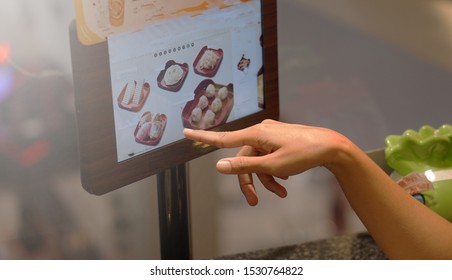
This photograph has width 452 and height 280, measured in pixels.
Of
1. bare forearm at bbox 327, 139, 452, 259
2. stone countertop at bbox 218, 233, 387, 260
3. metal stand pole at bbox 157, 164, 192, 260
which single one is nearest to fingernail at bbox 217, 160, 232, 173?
bare forearm at bbox 327, 139, 452, 259

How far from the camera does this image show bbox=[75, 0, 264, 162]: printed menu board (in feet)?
3.89

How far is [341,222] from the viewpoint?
199 centimetres

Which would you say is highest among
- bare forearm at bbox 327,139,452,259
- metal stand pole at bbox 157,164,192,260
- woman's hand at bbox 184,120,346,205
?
woman's hand at bbox 184,120,346,205

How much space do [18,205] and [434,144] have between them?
34.2 inches

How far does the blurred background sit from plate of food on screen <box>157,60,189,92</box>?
0.33 metres

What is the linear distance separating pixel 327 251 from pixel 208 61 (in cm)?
76

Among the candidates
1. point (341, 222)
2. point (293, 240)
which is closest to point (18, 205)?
point (293, 240)

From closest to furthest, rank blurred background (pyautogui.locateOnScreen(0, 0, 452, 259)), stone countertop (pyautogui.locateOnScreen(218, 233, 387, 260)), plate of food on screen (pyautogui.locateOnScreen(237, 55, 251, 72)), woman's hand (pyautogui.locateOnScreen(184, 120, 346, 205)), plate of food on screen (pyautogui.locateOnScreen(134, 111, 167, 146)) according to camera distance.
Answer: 1. woman's hand (pyautogui.locateOnScreen(184, 120, 346, 205))
2. plate of food on screen (pyautogui.locateOnScreen(134, 111, 167, 146))
3. plate of food on screen (pyautogui.locateOnScreen(237, 55, 251, 72))
4. blurred background (pyautogui.locateOnScreen(0, 0, 452, 259))
5. stone countertop (pyautogui.locateOnScreen(218, 233, 387, 260))

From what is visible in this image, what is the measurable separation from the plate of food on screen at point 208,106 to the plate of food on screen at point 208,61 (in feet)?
0.06

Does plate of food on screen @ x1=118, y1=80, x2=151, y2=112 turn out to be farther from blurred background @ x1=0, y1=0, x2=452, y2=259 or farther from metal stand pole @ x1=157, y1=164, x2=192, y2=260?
blurred background @ x1=0, y1=0, x2=452, y2=259

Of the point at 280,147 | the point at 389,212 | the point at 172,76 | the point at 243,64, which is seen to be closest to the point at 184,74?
the point at 172,76

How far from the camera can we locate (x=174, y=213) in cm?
142

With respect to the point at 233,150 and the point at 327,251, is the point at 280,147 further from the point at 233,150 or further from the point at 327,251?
the point at 327,251

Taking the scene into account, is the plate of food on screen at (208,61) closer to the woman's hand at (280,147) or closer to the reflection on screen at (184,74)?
the reflection on screen at (184,74)
